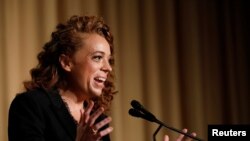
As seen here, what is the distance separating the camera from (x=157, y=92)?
3357mm

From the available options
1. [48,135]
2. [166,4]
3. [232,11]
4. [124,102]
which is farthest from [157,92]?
[48,135]

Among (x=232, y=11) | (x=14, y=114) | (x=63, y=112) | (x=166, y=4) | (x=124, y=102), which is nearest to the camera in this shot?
(x=14, y=114)

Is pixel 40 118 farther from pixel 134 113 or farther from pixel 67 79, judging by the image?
pixel 134 113

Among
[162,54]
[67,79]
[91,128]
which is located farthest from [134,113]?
[162,54]

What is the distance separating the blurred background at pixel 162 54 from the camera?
2775mm

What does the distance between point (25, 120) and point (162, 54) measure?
168cm

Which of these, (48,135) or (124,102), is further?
(124,102)

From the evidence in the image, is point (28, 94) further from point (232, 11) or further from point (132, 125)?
point (232, 11)

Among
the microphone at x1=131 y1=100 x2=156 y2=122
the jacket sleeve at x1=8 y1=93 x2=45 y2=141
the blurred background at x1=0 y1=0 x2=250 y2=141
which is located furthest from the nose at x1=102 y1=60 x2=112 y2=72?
the blurred background at x1=0 y1=0 x2=250 y2=141

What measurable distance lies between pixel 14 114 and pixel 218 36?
6.93 ft

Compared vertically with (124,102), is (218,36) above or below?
above

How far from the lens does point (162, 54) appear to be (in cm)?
342

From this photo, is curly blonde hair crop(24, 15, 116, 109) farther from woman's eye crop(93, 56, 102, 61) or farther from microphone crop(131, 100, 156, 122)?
microphone crop(131, 100, 156, 122)

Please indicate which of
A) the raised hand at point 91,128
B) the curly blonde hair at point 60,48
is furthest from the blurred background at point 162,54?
the raised hand at point 91,128
